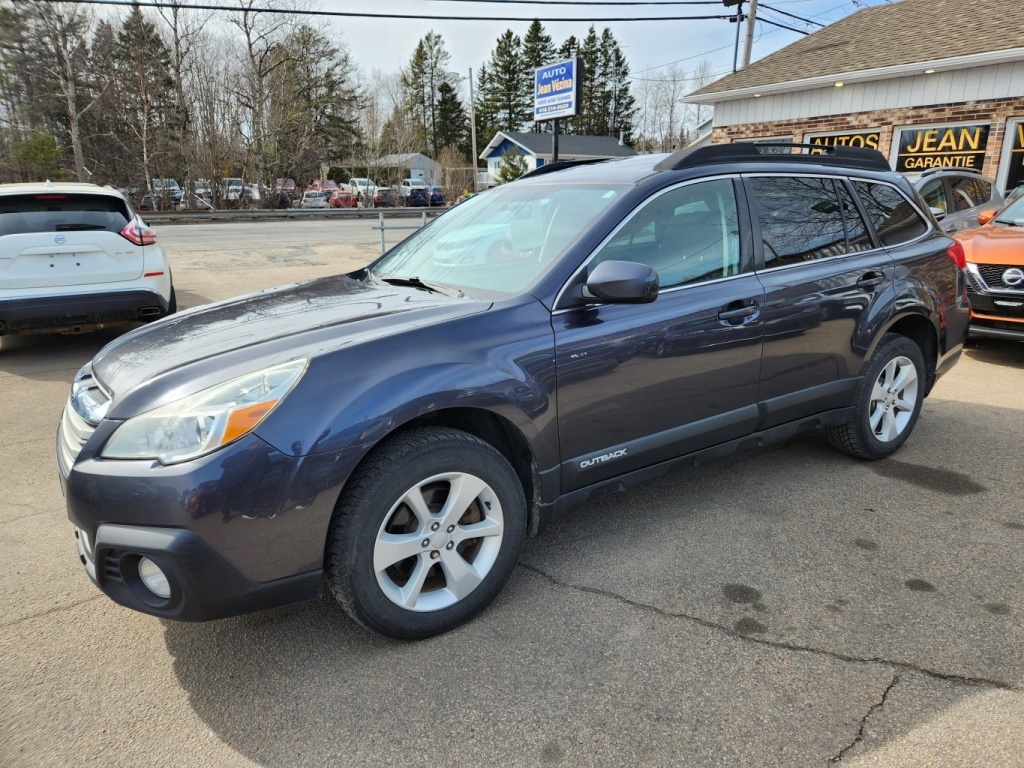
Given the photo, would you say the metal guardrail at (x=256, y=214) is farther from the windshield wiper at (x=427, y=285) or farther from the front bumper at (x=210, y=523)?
the front bumper at (x=210, y=523)

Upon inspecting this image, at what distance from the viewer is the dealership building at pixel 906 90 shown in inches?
A: 477

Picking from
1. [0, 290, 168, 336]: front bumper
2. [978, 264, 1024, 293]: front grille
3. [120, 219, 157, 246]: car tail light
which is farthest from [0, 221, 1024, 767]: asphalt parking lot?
[120, 219, 157, 246]: car tail light

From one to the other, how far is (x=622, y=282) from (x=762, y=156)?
1502 mm

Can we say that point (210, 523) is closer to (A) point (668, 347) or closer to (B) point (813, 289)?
(A) point (668, 347)

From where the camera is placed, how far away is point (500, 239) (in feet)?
10.8

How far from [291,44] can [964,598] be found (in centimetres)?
4667

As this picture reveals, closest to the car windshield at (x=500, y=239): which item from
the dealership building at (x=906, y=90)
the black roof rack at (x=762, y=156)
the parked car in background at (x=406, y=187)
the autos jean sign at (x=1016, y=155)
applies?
the black roof rack at (x=762, y=156)

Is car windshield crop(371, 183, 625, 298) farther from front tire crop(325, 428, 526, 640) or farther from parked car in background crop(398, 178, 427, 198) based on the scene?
parked car in background crop(398, 178, 427, 198)

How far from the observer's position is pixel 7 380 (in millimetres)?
5801

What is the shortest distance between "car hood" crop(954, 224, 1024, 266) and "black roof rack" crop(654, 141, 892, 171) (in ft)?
10.3

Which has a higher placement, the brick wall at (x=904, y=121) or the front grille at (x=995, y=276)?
the brick wall at (x=904, y=121)

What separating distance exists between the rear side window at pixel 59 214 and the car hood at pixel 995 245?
8121 millimetres

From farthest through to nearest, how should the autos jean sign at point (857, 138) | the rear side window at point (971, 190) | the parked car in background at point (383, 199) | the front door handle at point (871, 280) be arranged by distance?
the parked car in background at point (383, 199), the autos jean sign at point (857, 138), the rear side window at point (971, 190), the front door handle at point (871, 280)

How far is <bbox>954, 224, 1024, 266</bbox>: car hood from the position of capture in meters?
6.25
